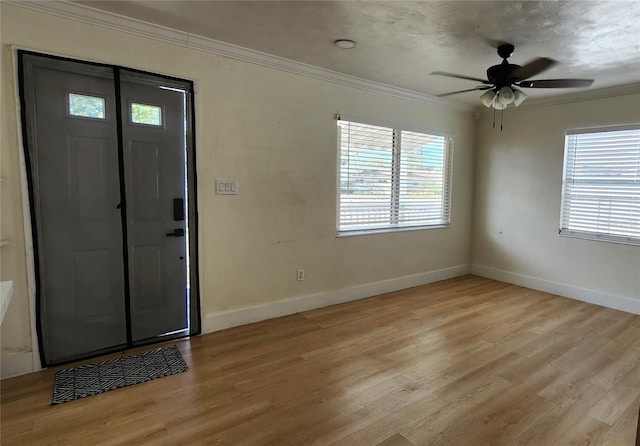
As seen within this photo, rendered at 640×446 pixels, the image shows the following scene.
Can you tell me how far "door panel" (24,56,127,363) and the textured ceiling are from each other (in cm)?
67

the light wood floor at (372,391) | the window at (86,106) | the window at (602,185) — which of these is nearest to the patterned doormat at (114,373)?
the light wood floor at (372,391)

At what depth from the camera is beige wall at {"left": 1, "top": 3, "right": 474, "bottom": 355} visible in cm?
248

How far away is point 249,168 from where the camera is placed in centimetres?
342

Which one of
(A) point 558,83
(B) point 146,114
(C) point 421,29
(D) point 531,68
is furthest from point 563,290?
(B) point 146,114

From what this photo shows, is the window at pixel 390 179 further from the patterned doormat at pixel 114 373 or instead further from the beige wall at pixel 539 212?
the patterned doormat at pixel 114 373

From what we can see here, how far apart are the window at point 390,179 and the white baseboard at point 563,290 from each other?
1057 mm

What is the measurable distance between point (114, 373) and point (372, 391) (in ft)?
6.05

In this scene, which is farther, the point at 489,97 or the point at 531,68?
the point at 489,97

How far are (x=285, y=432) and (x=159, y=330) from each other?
165 cm

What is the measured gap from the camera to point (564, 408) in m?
2.27

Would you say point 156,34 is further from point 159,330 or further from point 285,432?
point 285,432

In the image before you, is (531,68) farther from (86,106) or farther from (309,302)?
(86,106)

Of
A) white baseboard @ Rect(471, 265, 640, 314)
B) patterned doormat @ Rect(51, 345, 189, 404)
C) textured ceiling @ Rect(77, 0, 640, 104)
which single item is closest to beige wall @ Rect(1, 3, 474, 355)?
textured ceiling @ Rect(77, 0, 640, 104)

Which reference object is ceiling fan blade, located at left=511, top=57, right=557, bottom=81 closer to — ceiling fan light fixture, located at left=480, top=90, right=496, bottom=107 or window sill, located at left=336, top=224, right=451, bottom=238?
ceiling fan light fixture, located at left=480, top=90, right=496, bottom=107
